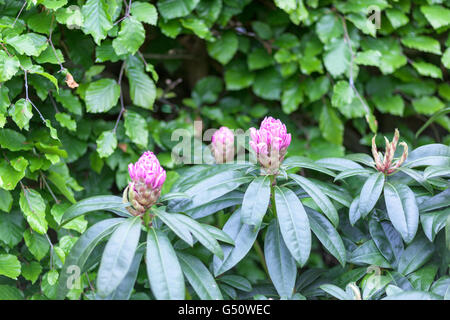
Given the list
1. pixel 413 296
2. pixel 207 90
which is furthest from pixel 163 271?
pixel 207 90

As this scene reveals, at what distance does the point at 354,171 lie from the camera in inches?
44.6

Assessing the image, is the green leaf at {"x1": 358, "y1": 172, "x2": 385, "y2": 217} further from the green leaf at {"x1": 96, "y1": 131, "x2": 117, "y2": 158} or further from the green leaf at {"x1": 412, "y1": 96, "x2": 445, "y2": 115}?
the green leaf at {"x1": 412, "y1": 96, "x2": 445, "y2": 115}

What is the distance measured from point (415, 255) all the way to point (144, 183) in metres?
0.70

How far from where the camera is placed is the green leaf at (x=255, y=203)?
3.28 ft

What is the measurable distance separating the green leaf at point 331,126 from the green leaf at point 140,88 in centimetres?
74

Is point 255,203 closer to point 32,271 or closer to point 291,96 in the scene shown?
point 32,271

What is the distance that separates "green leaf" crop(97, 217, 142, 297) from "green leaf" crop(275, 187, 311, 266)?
1.10 ft

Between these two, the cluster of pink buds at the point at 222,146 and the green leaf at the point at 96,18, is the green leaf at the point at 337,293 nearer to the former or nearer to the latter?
the cluster of pink buds at the point at 222,146

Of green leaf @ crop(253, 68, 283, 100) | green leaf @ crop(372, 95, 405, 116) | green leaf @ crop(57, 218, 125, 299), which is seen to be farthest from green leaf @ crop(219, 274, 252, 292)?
green leaf @ crop(372, 95, 405, 116)

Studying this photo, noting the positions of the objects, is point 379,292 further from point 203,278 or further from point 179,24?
point 179,24

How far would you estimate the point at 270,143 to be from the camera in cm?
105

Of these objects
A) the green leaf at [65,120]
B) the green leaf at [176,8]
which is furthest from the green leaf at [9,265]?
the green leaf at [176,8]
